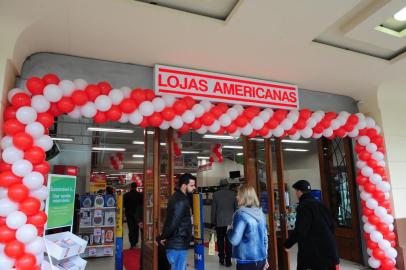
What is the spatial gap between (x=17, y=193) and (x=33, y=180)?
16 cm

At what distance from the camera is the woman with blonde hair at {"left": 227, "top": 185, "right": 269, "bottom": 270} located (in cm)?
287

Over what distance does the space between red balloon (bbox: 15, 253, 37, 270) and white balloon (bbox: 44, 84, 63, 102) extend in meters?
1.44

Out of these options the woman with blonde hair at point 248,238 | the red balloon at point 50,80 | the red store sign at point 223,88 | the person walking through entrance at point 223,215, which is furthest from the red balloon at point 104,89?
the person walking through entrance at point 223,215

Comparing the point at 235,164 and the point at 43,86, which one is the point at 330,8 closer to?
the point at 43,86

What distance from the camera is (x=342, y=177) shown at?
589 centimetres

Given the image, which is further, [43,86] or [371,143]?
[371,143]

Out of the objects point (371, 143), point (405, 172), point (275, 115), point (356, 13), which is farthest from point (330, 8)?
point (405, 172)

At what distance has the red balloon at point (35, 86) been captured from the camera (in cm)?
301

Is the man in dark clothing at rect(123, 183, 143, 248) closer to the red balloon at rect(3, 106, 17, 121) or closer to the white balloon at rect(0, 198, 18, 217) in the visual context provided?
the red balloon at rect(3, 106, 17, 121)

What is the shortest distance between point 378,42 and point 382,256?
310cm

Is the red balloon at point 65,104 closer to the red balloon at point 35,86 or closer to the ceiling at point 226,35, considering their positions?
the red balloon at point 35,86

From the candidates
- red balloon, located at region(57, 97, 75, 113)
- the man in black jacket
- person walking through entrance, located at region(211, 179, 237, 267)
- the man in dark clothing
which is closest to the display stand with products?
the man in dark clothing

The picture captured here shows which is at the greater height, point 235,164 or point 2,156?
point 235,164

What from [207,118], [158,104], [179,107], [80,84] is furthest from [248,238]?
A: [80,84]
